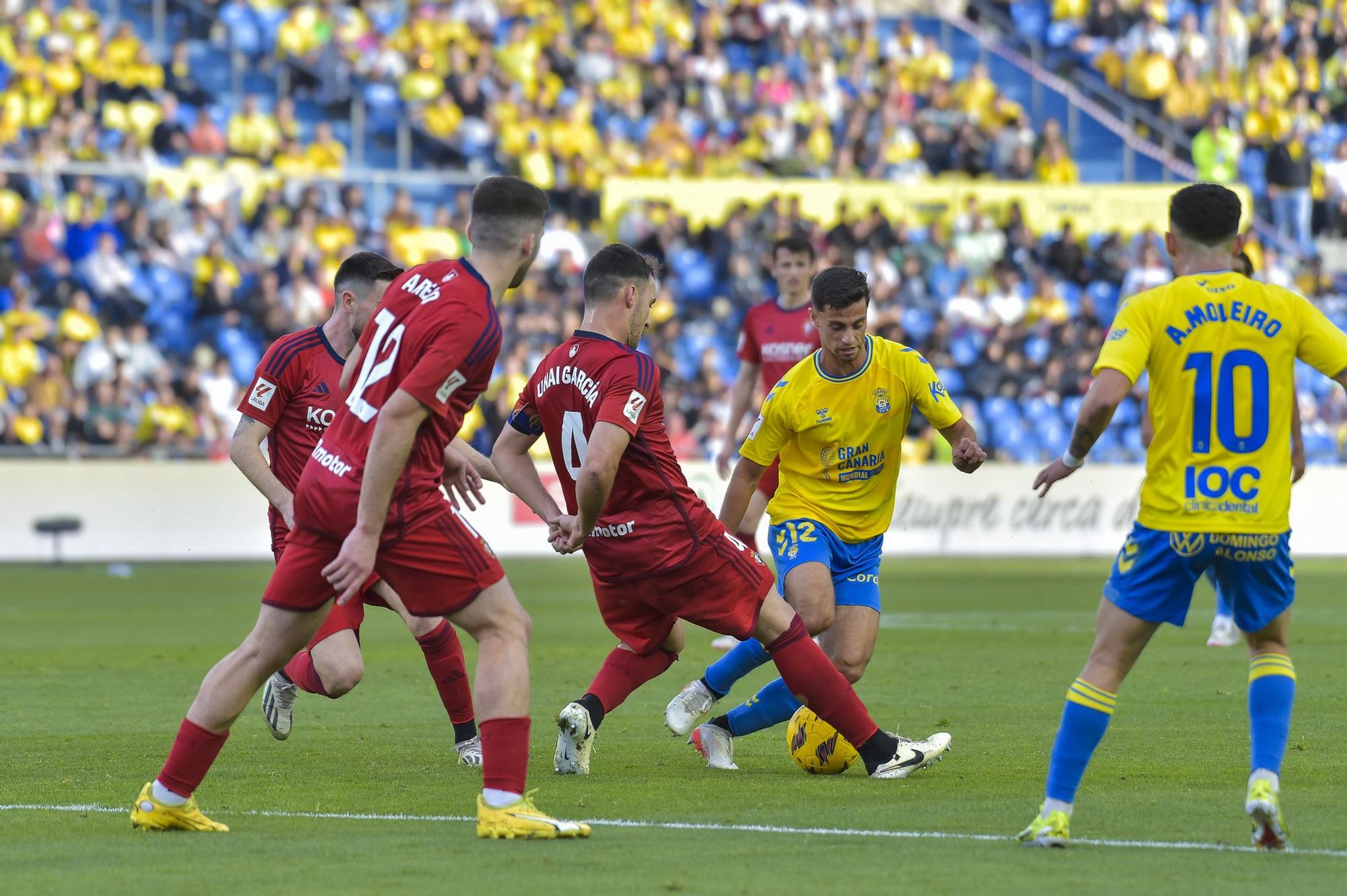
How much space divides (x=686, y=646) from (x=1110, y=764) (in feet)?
22.1

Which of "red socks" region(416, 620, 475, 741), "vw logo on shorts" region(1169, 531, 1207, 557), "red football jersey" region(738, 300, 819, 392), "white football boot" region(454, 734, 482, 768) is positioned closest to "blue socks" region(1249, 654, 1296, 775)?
"vw logo on shorts" region(1169, 531, 1207, 557)

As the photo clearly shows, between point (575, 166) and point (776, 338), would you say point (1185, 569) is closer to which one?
point (776, 338)

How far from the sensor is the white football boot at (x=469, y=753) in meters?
8.38

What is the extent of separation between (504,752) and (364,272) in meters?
2.81

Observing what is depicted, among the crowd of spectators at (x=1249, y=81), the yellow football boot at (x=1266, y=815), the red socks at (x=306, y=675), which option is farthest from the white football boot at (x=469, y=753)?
the crowd of spectators at (x=1249, y=81)

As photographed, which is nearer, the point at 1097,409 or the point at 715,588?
the point at 1097,409

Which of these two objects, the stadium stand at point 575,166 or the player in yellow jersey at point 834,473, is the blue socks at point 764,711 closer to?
the player in yellow jersey at point 834,473

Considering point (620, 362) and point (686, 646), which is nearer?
point (620, 362)

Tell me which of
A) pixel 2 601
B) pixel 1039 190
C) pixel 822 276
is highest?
pixel 1039 190

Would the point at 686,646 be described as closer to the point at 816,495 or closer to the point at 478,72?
the point at 816,495

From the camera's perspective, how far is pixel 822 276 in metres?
8.52

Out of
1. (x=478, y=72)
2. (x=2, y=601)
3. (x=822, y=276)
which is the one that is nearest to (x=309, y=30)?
(x=478, y=72)

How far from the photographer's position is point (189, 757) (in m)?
6.48

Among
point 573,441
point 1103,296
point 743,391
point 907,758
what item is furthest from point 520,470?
point 1103,296
